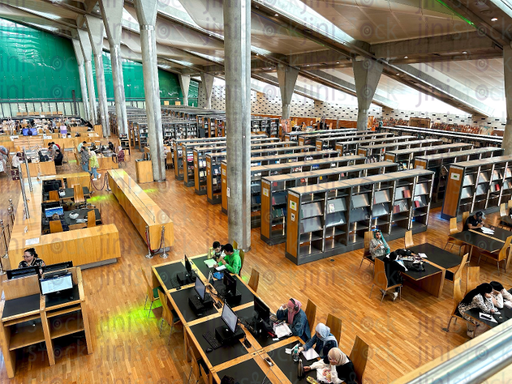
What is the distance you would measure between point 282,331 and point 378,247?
3568 mm

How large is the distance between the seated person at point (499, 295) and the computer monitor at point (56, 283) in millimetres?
6773

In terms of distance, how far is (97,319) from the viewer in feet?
20.7

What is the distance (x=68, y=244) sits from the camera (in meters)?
7.70

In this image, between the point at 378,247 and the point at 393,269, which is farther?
the point at 378,247

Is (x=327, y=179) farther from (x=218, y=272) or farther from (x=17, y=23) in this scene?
(x=17, y=23)

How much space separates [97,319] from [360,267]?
568 cm

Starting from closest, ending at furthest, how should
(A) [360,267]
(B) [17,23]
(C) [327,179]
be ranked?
(A) [360,267] < (C) [327,179] < (B) [17,23]

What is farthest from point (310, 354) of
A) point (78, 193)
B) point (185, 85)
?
point (185, 85)

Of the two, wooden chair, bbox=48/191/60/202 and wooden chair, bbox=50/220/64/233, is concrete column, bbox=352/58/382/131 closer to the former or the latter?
wooden chair, bbox=48/191/60/202

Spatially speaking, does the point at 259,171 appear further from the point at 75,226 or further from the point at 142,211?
the point at 75,226

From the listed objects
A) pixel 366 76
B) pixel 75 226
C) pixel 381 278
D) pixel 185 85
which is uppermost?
pixel 185 85

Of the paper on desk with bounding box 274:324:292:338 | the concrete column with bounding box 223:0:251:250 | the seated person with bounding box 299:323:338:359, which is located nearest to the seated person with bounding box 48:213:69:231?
the concrete column with bounding box 223:0:251:250

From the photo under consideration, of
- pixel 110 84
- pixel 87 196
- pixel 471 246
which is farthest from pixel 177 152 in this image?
pixel 110 84

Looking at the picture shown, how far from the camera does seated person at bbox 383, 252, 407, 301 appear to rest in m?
6.64
